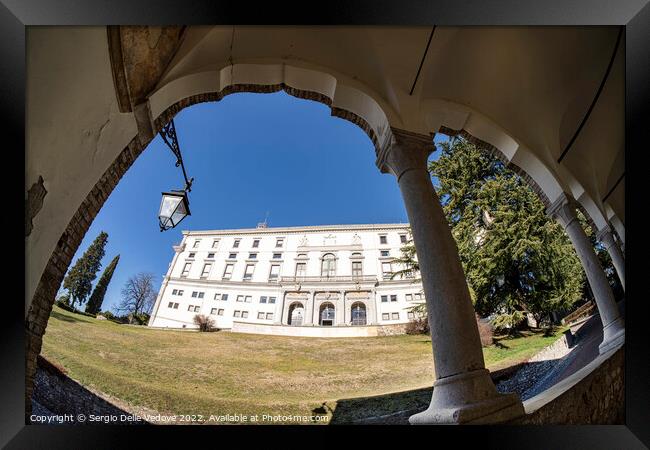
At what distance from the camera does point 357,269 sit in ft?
111

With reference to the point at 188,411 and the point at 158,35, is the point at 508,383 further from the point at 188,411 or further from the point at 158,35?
the point at 158,35

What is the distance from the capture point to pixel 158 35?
342 cm

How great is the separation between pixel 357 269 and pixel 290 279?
6.95 m

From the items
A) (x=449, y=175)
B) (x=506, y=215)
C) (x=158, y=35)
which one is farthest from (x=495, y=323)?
(x=158, y=35)

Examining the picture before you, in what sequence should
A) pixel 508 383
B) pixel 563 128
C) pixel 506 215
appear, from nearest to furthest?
1. pixel 563 128
2. pixel 508 383
3. pixel 506 215

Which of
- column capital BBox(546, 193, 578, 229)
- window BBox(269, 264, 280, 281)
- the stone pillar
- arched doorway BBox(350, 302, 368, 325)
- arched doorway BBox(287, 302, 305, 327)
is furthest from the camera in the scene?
window BBox(269, 264, 280, 281)

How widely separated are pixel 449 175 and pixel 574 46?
8584 millimetres

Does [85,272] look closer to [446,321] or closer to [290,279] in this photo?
[446,321]

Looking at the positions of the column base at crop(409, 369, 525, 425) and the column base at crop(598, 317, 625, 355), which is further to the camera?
the column base at crop(598, 317, 625, 355)

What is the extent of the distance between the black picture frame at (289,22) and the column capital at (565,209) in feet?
12.3

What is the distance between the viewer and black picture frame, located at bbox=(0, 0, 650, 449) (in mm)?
2342

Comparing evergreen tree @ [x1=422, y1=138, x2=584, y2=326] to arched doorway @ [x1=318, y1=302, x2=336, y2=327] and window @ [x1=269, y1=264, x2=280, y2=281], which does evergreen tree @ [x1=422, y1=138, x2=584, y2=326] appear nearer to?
arched doorway @ [x1=318, y1=302, x2=336, y2=327]

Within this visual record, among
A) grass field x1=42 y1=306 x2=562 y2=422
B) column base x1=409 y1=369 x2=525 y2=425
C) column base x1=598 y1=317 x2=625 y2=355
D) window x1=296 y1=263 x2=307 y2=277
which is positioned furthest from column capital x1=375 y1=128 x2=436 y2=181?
window x1=296 y1=263 x2=307 y2=277
